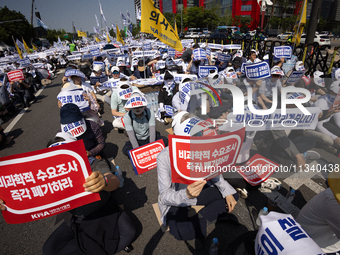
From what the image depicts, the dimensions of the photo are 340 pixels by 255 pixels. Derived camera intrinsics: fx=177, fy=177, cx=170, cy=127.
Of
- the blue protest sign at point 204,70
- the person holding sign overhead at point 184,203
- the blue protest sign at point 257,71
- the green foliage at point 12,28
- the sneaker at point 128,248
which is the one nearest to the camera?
the person holding sign overhead at point 184,203

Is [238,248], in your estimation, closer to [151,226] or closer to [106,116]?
[151,226]

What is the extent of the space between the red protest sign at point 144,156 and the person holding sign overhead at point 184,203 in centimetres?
152

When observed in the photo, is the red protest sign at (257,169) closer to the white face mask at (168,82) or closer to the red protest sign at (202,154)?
the red protest sign at (202,154)

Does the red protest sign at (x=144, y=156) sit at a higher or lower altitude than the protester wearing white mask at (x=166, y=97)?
lower

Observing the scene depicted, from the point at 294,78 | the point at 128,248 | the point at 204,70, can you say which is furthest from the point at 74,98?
the point at 204,70

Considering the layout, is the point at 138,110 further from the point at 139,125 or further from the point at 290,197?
the point at 290,197

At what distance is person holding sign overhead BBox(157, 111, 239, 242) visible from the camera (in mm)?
2006

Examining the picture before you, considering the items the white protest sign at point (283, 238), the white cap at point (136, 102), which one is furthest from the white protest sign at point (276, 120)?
the white cap at point (136, 102)

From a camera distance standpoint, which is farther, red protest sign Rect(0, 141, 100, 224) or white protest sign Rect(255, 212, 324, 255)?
red protest sign Rect(0, 141, 100, 224)

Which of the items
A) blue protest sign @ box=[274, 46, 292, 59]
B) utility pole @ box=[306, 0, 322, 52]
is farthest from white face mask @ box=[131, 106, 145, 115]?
utility pole @ box=[306, 0, 322, 52]

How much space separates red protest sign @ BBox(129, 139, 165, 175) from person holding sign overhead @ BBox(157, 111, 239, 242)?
4.97ft

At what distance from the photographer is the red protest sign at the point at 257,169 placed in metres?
2.49

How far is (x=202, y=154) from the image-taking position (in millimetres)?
1356

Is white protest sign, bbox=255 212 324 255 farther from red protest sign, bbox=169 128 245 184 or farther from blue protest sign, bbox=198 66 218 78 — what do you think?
blue protest sign, bbox=198 66 218 78
